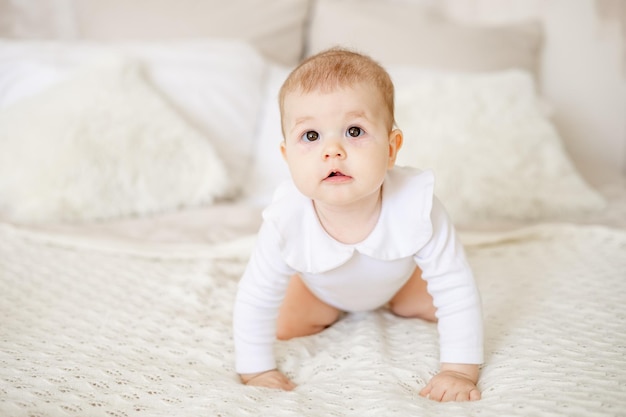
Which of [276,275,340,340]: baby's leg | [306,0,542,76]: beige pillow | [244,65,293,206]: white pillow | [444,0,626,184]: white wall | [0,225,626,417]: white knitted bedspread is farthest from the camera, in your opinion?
[444,0,626,184]: white wall

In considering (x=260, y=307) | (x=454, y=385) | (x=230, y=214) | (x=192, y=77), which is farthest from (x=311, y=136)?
(x=192, y=77)

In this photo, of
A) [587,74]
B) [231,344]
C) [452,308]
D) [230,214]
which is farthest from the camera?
[587,74]

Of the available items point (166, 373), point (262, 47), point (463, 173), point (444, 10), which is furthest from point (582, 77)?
point (166, 373)

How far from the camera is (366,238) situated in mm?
1026

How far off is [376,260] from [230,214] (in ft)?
2.37

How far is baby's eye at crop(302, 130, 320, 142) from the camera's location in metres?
0.93

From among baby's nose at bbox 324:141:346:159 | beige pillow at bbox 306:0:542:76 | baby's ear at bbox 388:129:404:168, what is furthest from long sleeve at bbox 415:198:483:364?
beige pillow at bbox 306:0:542:76

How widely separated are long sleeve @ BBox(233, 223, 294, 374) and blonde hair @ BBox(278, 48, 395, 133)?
9.5 inches

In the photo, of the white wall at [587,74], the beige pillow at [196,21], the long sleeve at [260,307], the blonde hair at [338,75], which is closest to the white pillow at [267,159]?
the beige pillow at [196,21]

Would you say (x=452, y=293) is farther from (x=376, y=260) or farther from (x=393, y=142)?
(x=393, y=142)

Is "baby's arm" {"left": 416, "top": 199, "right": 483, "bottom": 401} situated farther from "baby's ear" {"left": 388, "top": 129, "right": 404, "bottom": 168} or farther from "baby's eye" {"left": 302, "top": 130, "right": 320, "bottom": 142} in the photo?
"baby's eye" {"left": 302, "top": 130, "right": 320, "bottom": 142}

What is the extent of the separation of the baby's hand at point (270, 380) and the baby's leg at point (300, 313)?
0.46 ft

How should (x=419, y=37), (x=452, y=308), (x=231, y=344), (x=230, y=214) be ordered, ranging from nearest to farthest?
(x=452, y=308) < (x=231, y=344) < (x=230, y=214) < (x=419, y=37)

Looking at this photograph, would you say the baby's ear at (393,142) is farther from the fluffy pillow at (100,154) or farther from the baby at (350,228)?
the fluffy pillow at (100,154)
